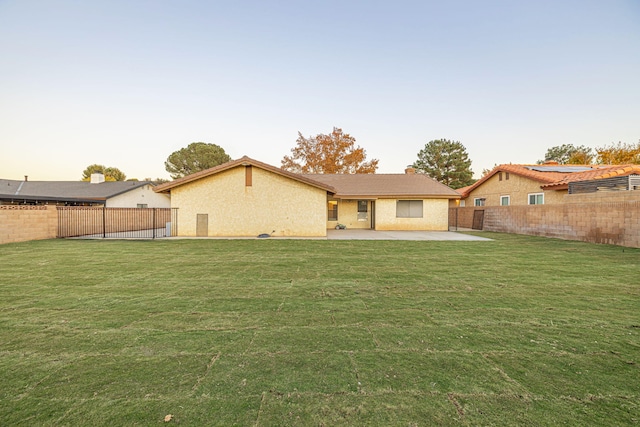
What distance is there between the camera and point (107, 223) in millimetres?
19328

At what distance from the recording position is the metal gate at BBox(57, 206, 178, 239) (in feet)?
52.6

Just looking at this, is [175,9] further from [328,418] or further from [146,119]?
[328,418]

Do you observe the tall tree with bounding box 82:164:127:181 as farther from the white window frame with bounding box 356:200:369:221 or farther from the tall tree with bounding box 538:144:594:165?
the tall tree with bounding box 538:144:594:165

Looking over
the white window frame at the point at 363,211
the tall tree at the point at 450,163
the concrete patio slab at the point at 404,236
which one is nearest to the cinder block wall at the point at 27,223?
the concrete patio slab at the point at 404,236

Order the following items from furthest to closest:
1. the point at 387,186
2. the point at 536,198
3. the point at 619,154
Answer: the point at 619,154
the point at 387,186
the point at 536,198

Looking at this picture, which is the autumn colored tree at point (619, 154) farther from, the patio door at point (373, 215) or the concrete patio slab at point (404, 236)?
the patio door at point (373, 215)

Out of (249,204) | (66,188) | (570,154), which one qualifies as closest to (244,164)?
(249,204)

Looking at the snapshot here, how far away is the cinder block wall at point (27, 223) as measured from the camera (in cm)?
1286

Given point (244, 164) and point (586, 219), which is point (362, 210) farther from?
point (586, 219)

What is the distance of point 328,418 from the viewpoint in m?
2.05

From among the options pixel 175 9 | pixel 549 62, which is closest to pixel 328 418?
pixel 175 9

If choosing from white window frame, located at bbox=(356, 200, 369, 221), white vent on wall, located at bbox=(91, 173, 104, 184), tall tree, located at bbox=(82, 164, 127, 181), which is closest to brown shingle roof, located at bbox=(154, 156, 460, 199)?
white window frame, located at bbox=(356, 200, 369, 221)

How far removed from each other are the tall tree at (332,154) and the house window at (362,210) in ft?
46.8

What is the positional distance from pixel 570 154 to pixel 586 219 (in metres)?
50.1
